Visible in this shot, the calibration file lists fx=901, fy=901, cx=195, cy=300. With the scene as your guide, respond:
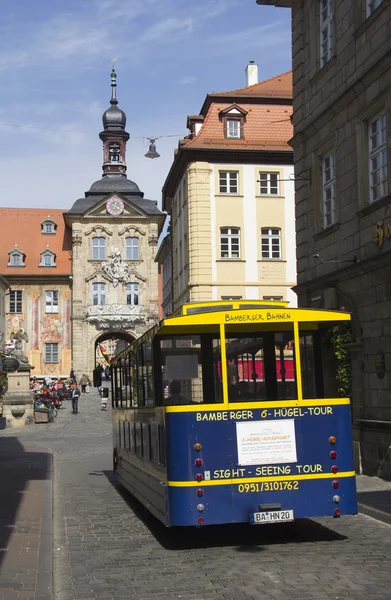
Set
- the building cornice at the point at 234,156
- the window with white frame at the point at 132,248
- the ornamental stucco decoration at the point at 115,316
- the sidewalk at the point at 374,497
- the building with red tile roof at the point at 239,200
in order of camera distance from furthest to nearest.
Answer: the window with white frame at the point at 132,248 → the ornamental stucco decoration at the point at 115,316 → the building cornice at the point at 234,156 → the building with red tile roof at the point at 239,200 → the sidewalk at the point at 374,497

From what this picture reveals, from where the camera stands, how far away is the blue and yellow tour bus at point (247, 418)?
9672mm

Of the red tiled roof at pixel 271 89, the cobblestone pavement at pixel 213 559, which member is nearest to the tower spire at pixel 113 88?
the red tiled roof at pixel 271 89

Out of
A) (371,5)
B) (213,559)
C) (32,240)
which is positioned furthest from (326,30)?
(32,240)

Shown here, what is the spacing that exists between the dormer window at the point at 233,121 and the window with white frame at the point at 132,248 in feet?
116

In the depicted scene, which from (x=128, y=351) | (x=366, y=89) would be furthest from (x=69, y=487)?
(x=366, y=89)

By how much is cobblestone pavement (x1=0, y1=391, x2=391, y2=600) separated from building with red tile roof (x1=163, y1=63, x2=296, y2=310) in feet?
89.4

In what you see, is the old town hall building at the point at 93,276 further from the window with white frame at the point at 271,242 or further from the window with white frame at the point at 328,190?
the window with white frame at the point at 328,190

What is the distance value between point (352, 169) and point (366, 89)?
1.59 metres

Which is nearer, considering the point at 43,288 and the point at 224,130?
the point at 224,130

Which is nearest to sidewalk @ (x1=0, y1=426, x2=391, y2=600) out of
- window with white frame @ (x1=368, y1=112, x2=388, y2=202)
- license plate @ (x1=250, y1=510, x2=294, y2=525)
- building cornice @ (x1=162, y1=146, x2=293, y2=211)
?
license plate @ (x1=250, y1=510, x2=294, y2=525)

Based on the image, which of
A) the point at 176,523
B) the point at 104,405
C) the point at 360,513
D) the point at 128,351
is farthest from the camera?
the point at 104,405

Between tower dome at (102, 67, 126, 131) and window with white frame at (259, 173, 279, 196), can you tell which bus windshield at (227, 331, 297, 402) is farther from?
tower dome at (102, 67, 126, 131)

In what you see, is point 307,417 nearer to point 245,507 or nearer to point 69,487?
point 245,507

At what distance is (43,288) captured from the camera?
81.6 metres
